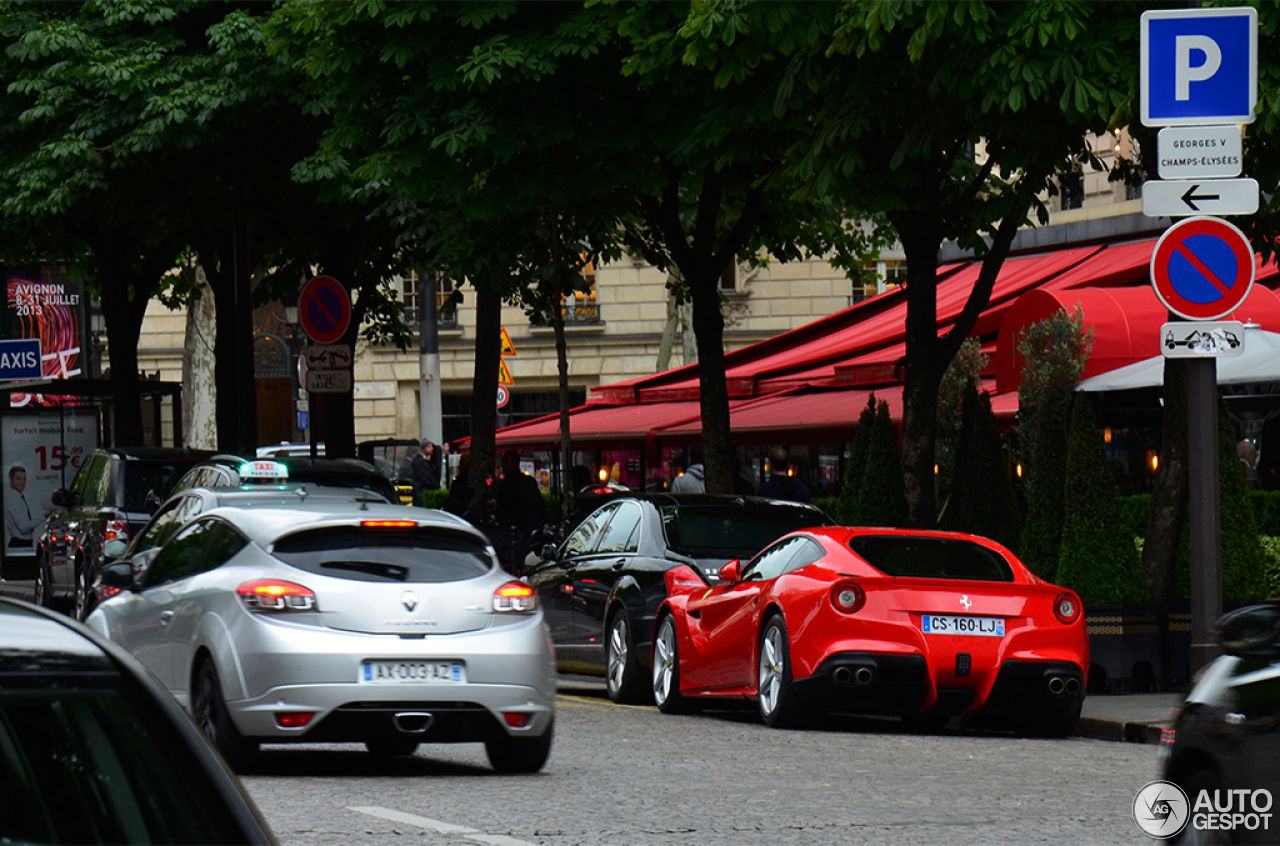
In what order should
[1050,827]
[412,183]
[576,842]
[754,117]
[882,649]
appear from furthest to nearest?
[412,183] → [754,117] → [882,649] → [1050,827] → [576,842]

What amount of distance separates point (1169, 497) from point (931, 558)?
3.32 m

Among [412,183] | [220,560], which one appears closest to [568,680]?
[412,183]

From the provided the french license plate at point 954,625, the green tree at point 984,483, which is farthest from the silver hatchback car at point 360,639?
the green tree at point 984,483

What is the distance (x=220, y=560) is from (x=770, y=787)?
3.10m

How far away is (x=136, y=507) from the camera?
2061 centimetres

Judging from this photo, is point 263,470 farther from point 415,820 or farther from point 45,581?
point 45,581

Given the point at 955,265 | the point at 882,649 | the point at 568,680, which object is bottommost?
the point at 568,680

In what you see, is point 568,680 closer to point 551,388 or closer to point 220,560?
point 220,560

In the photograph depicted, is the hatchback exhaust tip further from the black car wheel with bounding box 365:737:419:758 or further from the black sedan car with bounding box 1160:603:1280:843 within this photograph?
the black sedan car with bounding box 1160:603:1280:843

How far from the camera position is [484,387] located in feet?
88.9

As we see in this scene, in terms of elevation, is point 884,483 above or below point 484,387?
below

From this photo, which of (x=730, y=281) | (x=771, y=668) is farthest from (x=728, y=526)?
(x=730, y=281)

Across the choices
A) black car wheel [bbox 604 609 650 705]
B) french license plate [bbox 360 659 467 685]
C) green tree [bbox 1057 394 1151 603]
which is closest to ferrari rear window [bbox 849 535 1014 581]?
green tree [bbox 1057 394 1151 603]

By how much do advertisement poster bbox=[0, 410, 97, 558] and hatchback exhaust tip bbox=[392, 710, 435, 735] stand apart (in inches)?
761
